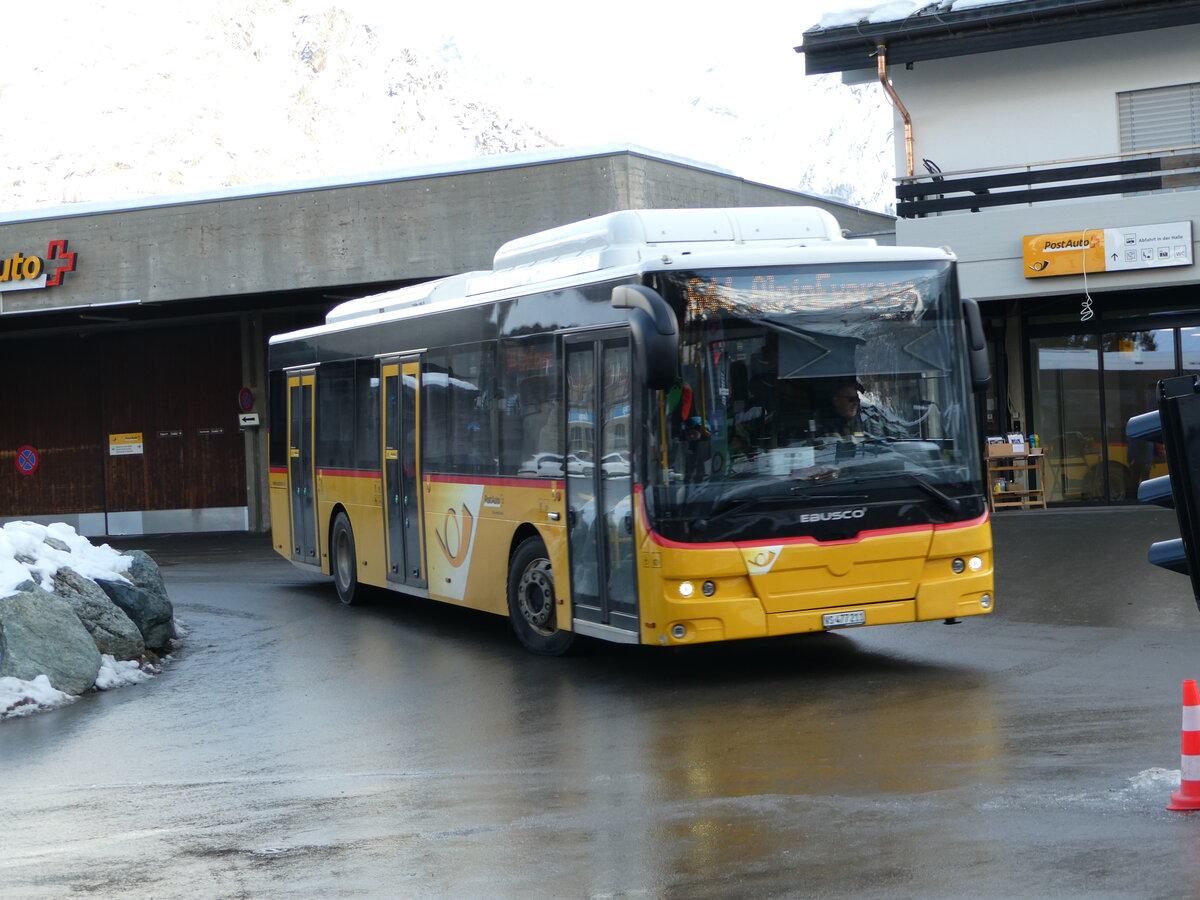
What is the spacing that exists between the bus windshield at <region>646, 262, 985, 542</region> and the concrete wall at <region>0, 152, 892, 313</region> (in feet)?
37.5

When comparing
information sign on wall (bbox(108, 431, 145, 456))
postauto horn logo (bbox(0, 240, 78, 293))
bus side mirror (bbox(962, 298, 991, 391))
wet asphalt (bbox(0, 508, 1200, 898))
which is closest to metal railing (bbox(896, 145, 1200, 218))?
wet asphalt (bbox(0, 508, 1200, 898))

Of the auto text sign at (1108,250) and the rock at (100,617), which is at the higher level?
the auto text sign at (1108,250)

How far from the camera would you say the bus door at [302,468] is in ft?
56.6

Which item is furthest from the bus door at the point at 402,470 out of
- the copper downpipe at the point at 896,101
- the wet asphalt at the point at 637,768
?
the copper downpipe at the point at 896,101

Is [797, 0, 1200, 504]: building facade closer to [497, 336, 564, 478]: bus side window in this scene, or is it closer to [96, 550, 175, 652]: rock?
[497, 336, 564, 478]: bus side window

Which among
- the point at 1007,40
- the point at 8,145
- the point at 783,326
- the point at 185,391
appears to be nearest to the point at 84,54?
the point at 8,145

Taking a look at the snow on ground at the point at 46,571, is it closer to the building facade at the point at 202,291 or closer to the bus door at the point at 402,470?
the bus door at the point at 402,470

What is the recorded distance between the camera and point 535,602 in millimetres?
12055

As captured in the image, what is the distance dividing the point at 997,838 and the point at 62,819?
4461 mm

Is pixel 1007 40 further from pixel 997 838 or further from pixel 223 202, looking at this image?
pixel 997 838

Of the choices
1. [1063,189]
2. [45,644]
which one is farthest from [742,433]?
[1063,189]

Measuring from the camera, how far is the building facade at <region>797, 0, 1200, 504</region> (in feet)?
69.5

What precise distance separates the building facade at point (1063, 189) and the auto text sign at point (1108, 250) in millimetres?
21

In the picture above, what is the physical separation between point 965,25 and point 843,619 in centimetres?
1466
